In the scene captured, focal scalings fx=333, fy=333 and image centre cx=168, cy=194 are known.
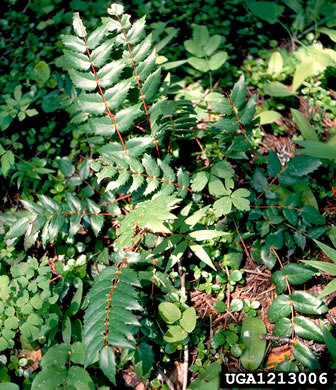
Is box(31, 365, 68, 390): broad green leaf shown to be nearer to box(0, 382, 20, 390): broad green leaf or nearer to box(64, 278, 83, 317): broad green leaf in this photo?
box(0, 382, 20, 390): broad green leaf

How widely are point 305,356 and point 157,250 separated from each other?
3.02 feet

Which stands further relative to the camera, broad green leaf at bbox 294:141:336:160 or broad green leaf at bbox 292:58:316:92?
broad green leaf at bbox 292:58:316:92

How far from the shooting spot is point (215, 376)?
1.72 meters

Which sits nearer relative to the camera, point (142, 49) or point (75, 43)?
point (75, 43)

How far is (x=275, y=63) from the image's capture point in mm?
2732

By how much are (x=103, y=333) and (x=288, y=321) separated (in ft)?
3.24

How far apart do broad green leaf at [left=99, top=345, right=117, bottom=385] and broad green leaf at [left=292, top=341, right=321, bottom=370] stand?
3.02 feet

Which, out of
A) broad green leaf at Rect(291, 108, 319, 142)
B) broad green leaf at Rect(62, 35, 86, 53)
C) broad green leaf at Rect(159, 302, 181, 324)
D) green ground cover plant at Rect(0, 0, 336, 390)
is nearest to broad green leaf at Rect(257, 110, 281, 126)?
green ground cover plant at Rect(0, 0, 336, 390)

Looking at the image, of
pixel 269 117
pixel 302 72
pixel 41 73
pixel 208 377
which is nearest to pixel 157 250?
pixel 208 377

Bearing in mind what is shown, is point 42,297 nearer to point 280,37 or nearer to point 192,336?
point 192,336

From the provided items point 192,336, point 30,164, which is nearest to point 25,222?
point 30,164

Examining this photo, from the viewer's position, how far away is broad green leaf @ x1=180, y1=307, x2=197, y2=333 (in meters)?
1.81

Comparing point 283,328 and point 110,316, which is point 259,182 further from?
point 110,316

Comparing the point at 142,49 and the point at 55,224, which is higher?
the point at 142,49
